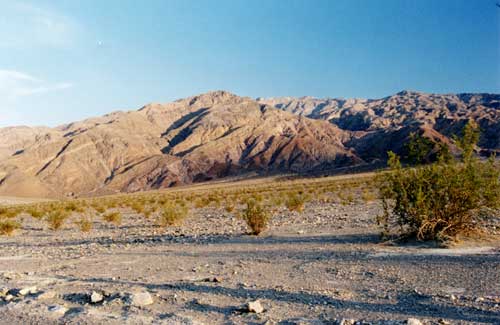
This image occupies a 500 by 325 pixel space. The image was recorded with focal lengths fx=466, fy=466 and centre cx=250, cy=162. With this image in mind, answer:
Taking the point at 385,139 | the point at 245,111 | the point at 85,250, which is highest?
the point at 245,111

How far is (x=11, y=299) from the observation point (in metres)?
8.41

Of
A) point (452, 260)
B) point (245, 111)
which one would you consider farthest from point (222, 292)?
point (245, 111)

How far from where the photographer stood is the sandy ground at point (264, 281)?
6.79 meters

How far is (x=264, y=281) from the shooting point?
29.3ft

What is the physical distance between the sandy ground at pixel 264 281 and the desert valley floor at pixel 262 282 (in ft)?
0.07

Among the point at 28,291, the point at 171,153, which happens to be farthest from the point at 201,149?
the point at 28,291

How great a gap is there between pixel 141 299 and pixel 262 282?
234 cm

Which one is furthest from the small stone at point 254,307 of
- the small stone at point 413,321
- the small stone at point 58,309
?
the small stone at point 58,309

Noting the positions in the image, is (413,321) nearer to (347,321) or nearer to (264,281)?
(347,321)

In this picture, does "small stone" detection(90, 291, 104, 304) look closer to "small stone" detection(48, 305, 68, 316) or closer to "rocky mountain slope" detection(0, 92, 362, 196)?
"small stone" detection(48, 305, 68, 316)

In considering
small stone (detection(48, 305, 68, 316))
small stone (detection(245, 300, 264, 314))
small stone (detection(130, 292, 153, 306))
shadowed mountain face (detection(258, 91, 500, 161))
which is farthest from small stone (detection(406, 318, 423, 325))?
shadowed mountain face (detection(258, 91, 500, 161))

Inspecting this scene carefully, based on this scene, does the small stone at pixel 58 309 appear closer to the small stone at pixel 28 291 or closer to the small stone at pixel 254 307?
the small stone at pixel 28 291

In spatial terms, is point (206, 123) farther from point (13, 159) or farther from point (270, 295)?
point (270, 295)

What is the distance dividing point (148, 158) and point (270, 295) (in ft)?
419
